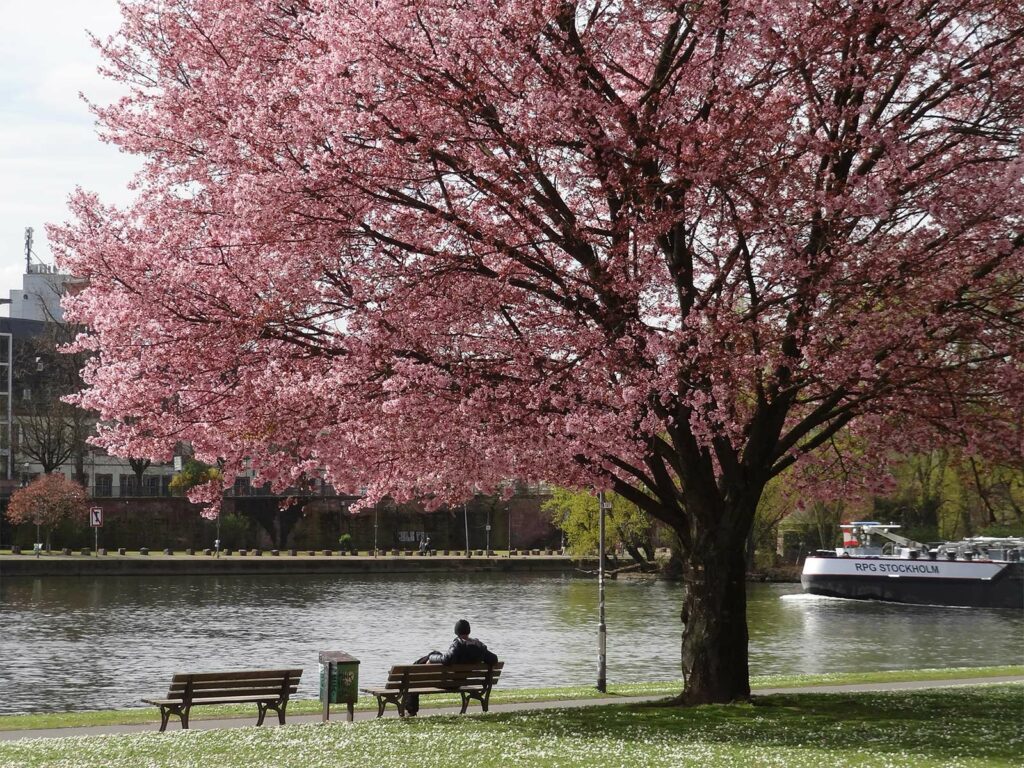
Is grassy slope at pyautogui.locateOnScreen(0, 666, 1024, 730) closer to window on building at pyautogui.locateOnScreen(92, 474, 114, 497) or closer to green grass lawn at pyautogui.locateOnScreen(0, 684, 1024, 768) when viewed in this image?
green grass lawn at pyautogui.locateOnScreen(0, 684, 1024, 768)

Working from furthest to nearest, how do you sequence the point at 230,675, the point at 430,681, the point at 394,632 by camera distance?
the point at 394,632 → the point at 430,681 → the point at 230,675

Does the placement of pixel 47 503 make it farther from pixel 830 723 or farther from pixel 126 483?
pixel 830 723

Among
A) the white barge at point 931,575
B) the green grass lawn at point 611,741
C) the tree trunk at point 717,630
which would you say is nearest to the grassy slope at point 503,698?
the green grass lawn at point 611,741

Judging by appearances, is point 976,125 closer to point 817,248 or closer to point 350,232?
point 817,248

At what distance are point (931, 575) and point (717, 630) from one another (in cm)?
5439

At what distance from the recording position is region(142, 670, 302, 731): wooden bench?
20.4 m

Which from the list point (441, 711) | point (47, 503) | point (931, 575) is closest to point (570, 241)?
point (441, 711)

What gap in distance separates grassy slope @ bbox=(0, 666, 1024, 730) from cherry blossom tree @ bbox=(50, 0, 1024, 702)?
5.44m

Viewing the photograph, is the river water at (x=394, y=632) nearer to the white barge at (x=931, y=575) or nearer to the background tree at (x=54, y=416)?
the white barge at (x=931, y=575)

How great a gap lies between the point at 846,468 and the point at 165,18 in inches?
506

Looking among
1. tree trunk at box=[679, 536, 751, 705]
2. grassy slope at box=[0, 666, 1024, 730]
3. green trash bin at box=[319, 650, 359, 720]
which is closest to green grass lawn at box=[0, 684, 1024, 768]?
tree trunk at box=[679, 536, 751, 705]

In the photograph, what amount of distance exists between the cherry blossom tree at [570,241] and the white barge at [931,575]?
173ft

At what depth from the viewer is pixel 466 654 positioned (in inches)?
852

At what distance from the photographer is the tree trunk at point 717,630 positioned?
1973cm
